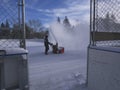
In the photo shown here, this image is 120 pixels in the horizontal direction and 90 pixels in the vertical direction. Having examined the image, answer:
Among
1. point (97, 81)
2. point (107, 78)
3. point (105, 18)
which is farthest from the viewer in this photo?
point (105, 18)

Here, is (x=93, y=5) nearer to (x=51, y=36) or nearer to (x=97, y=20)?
→ (x=97, y=20)

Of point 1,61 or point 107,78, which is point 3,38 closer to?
point 1,61

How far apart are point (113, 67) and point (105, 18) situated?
3.84 feet

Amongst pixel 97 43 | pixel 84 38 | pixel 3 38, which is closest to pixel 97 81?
pixel 97 43

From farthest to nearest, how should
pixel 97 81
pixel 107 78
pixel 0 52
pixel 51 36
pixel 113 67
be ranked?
1. pixel 51 36
2. pixel 97 81
3. pixel 107 78
4. pixel 113 67
5. pixel 0 52

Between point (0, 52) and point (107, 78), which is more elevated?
point (0, 52)

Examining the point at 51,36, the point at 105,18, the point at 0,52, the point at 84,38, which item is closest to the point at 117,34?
the point at 105,18

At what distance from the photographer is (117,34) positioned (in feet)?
9.35

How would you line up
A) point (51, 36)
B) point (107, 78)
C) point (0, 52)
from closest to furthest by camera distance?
1. point (0, 52)
2. point (107, 78)
3. point (51, 36)

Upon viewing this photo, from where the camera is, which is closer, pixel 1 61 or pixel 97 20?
pixel 1 61

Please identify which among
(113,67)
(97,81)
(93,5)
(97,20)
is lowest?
(97,81)

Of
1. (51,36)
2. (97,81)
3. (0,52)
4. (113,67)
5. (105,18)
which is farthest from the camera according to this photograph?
(51,36)

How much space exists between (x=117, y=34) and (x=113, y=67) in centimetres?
90

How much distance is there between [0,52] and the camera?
180 centimetres
